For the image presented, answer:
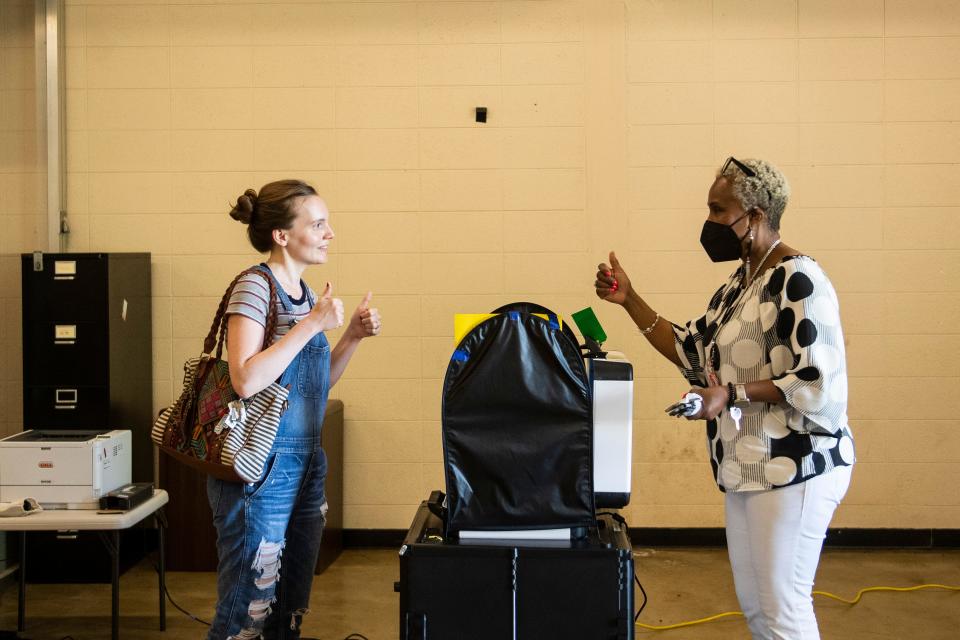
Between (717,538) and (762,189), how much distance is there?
2749 millimetres

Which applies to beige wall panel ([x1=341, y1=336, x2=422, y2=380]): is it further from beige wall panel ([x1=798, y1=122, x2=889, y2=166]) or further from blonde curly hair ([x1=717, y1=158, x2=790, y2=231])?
blonde curly hair ([x1=717, y1=158, x2=790, y2=231])

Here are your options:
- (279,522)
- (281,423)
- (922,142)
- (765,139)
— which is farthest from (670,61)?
(279,522)

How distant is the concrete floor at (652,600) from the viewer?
3.34 metres

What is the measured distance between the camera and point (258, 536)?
1969 mm

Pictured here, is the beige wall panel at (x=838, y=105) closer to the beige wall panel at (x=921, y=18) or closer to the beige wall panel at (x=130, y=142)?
the beige wall panel at (x=921, y=18)

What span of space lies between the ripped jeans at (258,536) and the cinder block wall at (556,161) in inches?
95.5

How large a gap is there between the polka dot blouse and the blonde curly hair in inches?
7.3

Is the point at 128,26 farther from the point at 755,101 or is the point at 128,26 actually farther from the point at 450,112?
the point at 755,101

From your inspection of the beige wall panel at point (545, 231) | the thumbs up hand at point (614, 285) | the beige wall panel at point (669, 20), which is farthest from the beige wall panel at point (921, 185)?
the thumbs up hand at point (614, 285)

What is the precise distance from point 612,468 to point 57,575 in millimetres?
3134

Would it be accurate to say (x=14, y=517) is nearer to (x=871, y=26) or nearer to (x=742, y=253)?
(x=742, y=253)

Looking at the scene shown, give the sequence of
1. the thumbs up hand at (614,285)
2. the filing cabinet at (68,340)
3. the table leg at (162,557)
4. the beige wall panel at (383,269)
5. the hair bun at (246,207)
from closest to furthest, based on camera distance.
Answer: the hair bun at (246,207)
the thumbs up hand at (614,285)
the table leg at (162,557)
the filing cabinet at (68,340)
the beige wall panel at (383,269)

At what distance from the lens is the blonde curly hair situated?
2.17m

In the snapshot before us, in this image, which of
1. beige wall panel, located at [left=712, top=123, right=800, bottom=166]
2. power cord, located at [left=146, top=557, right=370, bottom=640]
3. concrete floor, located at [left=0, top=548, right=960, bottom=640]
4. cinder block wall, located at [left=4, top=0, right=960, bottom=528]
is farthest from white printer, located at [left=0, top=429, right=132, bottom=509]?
beige wall panel, located at [left=712, top=123, right=800, bottom=166]
